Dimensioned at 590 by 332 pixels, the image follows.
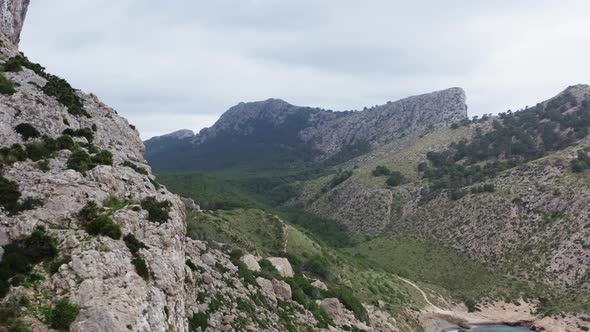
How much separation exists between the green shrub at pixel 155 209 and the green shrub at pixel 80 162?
4703mm

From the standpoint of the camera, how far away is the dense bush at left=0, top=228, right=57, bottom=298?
2227 centimetres

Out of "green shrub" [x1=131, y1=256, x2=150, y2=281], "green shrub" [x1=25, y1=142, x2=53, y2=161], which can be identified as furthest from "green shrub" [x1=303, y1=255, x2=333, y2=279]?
"green shrub" [x1=131, y1=256, x2=150, y2=281]

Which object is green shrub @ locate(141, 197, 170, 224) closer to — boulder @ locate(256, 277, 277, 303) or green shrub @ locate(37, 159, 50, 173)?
green shrub @ locate(37, 159, 50, 173)

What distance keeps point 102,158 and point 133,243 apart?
11.6m

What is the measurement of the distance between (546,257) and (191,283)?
105 meters

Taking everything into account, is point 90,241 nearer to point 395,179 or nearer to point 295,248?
point 295,248

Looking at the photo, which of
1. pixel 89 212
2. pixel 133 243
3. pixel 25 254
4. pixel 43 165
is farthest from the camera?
pixel 43 165

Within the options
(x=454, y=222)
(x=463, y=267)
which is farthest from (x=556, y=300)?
(x=454, y=222)

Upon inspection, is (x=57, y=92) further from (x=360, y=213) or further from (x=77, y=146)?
(x=360, y=213)

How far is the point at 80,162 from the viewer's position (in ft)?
111

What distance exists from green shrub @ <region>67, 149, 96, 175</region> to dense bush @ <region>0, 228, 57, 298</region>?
27.0ft

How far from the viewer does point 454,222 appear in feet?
455

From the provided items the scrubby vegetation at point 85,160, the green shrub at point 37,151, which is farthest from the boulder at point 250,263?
the green shrub at point 37,151

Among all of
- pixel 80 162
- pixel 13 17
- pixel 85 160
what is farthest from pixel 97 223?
pixel 13 17
